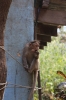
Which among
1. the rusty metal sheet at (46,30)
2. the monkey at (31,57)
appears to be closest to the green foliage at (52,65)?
the rusty metal sheet at (46,30)

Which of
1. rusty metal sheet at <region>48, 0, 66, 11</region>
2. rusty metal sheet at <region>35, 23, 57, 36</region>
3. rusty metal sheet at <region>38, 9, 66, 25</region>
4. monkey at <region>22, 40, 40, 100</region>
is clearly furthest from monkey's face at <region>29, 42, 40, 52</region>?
rusty metal sheet at <region>35, 23, 57, 36</region>

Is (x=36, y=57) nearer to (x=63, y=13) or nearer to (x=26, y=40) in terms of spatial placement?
(x=26, y=40)

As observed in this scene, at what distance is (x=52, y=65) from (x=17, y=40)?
7.99 metres

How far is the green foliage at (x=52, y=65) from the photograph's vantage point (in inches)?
409

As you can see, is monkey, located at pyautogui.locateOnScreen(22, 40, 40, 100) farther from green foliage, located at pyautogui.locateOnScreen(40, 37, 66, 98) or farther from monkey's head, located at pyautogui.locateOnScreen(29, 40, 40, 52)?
green foliage, located at pyautogui.locateOnScreen(40, 37, 66, 98)

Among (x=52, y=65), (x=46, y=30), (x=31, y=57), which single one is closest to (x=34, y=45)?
(x=31, y=57)

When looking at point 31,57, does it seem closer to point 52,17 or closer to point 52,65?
point 52,17

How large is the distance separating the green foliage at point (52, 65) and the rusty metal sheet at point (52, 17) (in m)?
5.02

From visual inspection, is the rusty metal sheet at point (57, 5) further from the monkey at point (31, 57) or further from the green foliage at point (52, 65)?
the green foliage at point (52, 65)

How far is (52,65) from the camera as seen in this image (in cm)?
1182

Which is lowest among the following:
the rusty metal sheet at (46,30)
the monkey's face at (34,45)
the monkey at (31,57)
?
the monkey at (31,57)

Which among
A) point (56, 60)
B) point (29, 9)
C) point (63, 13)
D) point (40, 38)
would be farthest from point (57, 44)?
point (29, 9)

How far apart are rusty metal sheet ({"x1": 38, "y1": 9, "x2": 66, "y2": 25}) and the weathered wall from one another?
804 millimetres

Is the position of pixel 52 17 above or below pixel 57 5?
below
